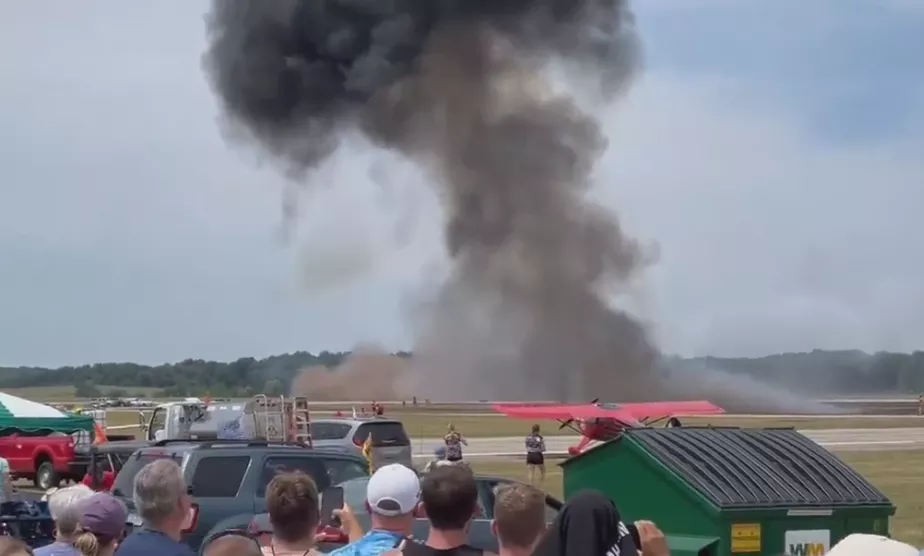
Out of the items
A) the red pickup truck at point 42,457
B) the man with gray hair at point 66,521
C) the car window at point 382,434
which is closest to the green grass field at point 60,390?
the red pickup truck at point 42,457

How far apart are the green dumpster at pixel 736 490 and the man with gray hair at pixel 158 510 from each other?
3.51 metres

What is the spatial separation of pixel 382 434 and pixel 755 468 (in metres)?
19.5

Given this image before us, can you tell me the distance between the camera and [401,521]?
5715mm

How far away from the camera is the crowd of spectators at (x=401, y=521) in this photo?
196 inches

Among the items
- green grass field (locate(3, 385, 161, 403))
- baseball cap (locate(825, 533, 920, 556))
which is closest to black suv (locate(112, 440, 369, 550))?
baseball cap (locate(825, 533, 920, 556))

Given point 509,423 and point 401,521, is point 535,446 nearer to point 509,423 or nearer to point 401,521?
point 401,521

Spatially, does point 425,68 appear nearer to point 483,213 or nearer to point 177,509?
point 483,213

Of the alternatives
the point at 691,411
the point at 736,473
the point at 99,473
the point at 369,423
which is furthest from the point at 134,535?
the point at 691,411

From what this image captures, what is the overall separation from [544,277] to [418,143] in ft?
33.9

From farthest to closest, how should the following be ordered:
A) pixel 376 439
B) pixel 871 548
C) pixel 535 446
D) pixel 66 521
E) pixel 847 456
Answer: pixel 847 456 < pixel 535 446 < pixel 376 439 < pixel 66 521 < pixel 871 548

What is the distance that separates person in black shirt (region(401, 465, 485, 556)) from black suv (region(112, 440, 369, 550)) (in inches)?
353

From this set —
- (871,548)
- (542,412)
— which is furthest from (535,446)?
(871,548)

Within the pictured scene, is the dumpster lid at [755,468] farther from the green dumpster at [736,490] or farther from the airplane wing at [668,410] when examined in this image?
the airplane wing at [668,410]

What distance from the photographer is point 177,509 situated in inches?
227
